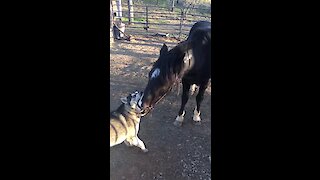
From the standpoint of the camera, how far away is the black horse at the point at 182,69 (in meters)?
2.38

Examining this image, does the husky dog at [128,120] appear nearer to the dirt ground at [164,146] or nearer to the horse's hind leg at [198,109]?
the dirt ground at [164,146]

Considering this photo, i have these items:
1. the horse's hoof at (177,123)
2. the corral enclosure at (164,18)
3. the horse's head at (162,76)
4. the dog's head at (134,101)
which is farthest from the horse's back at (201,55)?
the corral enclosure at (164,18)

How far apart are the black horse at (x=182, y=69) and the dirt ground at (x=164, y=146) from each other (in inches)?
7.6

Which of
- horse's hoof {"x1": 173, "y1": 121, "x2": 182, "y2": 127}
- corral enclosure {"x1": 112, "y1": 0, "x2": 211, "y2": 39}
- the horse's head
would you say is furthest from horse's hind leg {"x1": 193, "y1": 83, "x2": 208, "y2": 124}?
corral enclosure {"x1": 112, "y1": 0, "x2": 211, "y2": 39}

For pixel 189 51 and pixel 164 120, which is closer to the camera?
pixel 189 51

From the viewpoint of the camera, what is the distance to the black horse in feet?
7.82

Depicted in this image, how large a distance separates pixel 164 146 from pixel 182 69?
809 mm

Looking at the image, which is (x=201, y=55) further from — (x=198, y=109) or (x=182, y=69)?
(x=198, y=109)

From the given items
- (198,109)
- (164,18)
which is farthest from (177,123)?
(164,18)

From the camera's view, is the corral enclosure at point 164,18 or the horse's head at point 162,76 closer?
the horse's head at point 162,76
